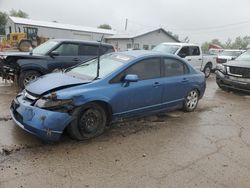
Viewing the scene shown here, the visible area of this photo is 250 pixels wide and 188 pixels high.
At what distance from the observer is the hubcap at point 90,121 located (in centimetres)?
493

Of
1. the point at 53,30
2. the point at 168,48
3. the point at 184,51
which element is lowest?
the point at 184,51

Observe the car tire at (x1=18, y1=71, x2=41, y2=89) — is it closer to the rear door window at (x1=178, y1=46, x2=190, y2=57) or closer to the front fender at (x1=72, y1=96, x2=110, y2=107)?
the front fender at (x1=72, y1=96, x2=110, y2=107)

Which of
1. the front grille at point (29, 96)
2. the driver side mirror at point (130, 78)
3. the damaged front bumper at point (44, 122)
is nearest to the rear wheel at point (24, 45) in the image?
the front grille at point (29, 96)

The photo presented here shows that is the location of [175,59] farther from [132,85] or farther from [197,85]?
[132,85]

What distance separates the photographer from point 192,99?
7.36 m

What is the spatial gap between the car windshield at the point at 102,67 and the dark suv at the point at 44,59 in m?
2.85

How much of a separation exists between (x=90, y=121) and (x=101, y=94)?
0.51 metres

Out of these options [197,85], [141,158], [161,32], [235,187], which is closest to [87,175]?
[141,158]

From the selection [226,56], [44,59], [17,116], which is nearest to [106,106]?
[17,116]

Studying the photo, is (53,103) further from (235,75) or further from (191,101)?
(235,75)

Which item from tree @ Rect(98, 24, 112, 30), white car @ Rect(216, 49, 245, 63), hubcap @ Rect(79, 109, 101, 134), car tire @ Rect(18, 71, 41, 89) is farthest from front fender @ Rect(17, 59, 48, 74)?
tree @ Rect(98, 24, 112, 30)

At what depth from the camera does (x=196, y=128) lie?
20.4 feet

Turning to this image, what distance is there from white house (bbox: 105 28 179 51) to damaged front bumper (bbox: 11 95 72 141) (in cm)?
3518

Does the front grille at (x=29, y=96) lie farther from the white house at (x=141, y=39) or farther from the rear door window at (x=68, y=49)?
the white house at (x=141, y=39)
